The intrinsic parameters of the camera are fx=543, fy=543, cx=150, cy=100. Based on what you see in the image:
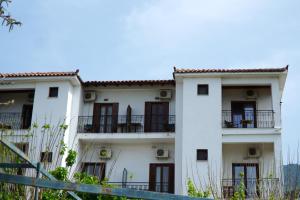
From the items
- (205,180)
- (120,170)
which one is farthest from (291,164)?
(120,170)

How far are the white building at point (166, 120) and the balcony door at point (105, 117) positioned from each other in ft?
0.14

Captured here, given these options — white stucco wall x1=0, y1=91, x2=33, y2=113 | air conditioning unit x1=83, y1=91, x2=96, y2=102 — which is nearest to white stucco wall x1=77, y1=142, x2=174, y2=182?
air conditioning unit x1=83, y1=91, x2=96, y2=102

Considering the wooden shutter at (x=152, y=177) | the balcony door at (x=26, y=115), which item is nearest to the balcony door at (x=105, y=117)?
the wooden shutter at (x=152, y=177)

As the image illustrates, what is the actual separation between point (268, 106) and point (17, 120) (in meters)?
10.7

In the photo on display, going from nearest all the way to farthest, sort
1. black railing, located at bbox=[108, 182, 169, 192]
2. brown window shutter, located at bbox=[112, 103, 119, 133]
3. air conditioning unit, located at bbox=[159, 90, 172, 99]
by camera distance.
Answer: black railing, located at bbox=[108, 182, 169, 192] → brown window shutter, located at bbox=[112, 103, 119, 133] → air conditioning unit, located at bbox=[159, 90, 172, 99]

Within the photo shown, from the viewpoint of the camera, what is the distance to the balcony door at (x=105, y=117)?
23094mm

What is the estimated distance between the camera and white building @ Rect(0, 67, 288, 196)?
2123 cm

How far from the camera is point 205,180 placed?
20125 millimetres

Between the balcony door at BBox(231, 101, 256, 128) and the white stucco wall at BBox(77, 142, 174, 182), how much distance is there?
2898 millimetres

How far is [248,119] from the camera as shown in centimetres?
2244

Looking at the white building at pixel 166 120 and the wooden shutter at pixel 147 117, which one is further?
the wooden shutter at pixel 147 117

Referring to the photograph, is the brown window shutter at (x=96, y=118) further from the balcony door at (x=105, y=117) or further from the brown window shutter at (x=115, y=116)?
the brown window shutter at (x=115, y=116)

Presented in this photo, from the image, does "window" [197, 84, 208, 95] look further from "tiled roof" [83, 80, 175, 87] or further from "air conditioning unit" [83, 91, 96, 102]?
"air conditioning unit" [83, 91, 96, 102]

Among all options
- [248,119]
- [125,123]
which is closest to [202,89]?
[248,119]
